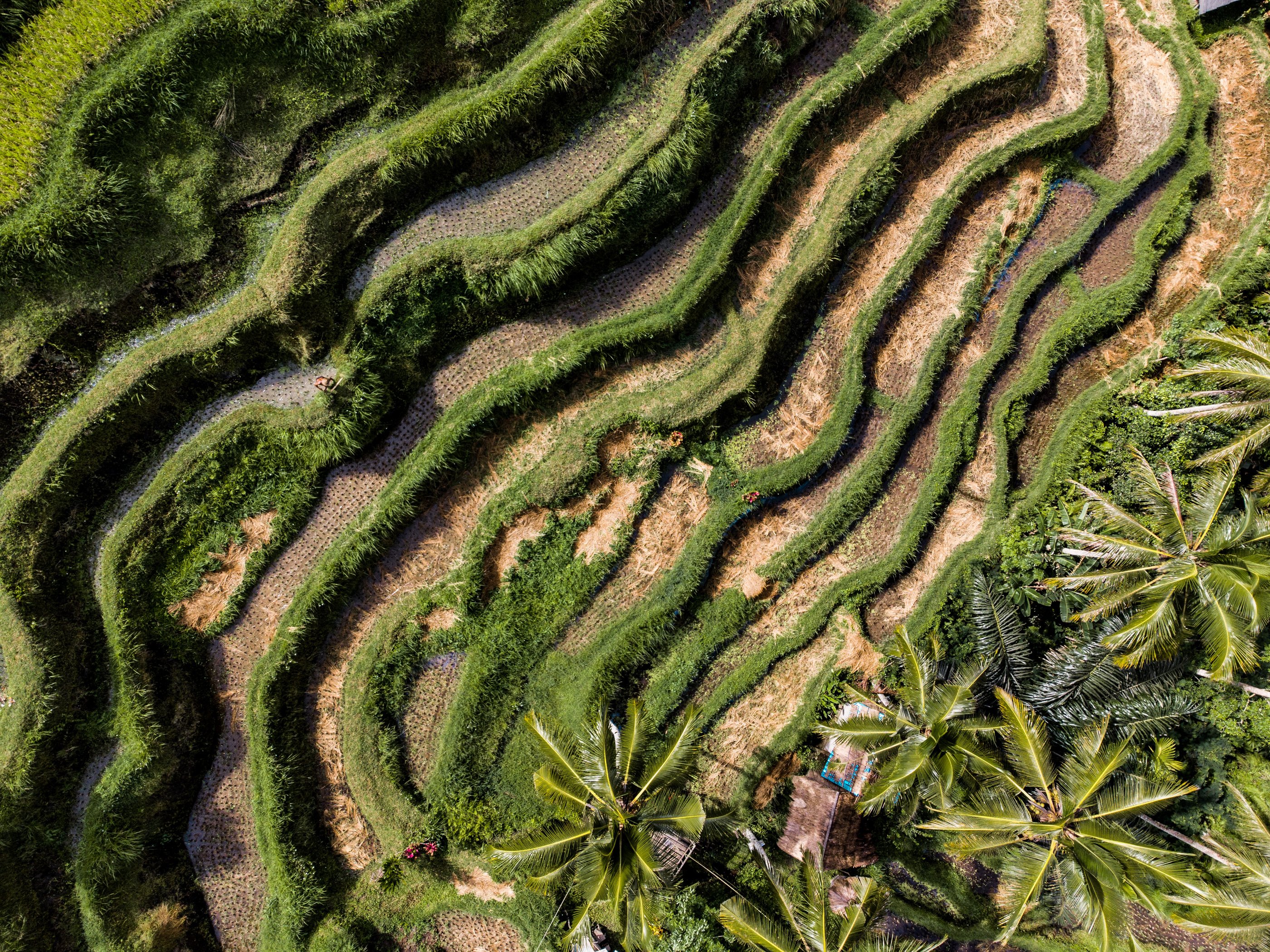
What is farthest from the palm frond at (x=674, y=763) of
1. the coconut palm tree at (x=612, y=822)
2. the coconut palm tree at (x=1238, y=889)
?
the coconut palm tree at (x=1238, y=889)

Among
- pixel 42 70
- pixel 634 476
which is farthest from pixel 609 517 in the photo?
pixel 42 70

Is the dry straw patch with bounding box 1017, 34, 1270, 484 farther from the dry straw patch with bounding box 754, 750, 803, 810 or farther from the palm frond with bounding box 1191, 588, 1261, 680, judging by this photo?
the dry straw patch with bounding box 754, 750, 803, 810

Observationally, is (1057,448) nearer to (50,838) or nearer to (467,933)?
(467,933)

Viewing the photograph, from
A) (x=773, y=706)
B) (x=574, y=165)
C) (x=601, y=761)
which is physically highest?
(x=574, y=165)

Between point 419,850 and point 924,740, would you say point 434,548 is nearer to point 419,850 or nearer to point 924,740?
point 419,850

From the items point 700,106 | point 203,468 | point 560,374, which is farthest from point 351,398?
point 700,106

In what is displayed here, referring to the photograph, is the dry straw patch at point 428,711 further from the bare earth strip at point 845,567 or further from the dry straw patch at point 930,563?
the dry straw patch at point 930,563
